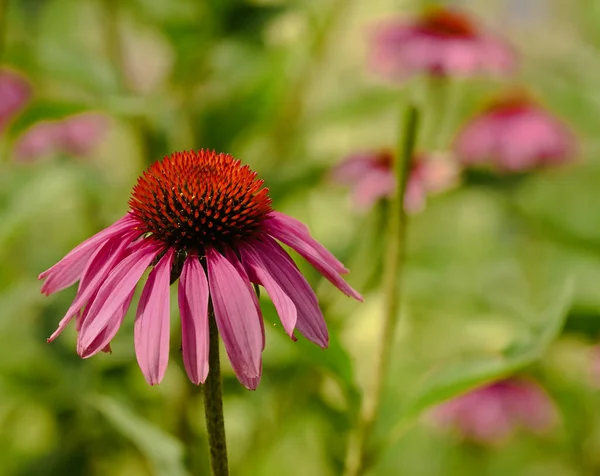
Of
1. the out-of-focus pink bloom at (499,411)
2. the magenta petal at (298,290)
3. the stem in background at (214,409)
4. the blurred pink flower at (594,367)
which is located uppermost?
the magenta petal at (298,290)

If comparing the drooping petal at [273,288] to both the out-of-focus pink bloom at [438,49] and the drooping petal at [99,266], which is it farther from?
the out-of-focus pink bloom at [438,49]

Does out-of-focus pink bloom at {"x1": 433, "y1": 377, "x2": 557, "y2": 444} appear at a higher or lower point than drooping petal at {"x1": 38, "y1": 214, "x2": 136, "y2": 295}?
lower

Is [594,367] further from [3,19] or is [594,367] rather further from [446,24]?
[3,19]

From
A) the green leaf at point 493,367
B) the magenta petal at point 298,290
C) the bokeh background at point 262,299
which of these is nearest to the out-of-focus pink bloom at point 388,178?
the bokeh background at point 262,299

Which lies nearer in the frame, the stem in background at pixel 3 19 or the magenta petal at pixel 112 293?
the magenta petal at pixel 112 293

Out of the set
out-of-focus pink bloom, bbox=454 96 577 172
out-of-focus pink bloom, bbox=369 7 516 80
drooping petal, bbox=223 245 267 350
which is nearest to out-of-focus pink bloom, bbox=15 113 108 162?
out-of-focus pink bloom, bbox=369 7 516 80

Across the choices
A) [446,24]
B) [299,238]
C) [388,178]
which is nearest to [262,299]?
[299,238]

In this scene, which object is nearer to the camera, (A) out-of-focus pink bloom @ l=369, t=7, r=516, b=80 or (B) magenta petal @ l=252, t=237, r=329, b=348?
(B) magenta petal @ l=252, t=237, r=329, b=348

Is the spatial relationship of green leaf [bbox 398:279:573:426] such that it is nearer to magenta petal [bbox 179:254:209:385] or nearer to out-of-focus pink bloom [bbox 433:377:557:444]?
magenta petal [bbox 179:254:209:385]
